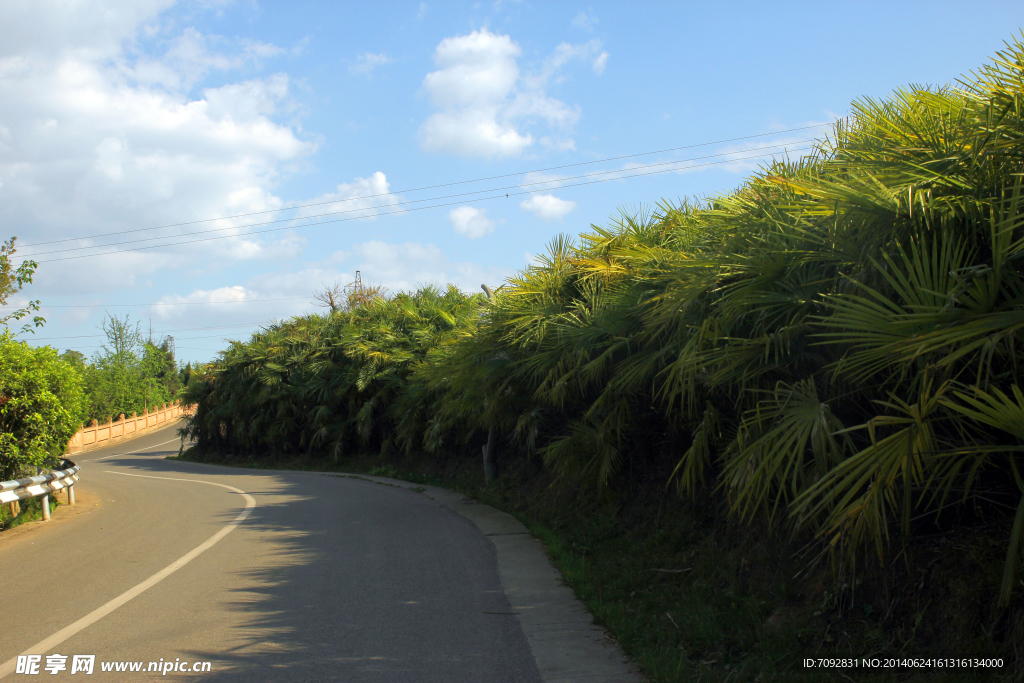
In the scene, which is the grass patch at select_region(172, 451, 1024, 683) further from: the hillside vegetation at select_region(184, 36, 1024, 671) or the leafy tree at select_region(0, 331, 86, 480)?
the leafy tree at select_region(0, 331, 86, 480)

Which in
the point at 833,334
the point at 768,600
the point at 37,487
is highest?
the point at 833,334

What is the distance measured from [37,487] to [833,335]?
44.5 feet

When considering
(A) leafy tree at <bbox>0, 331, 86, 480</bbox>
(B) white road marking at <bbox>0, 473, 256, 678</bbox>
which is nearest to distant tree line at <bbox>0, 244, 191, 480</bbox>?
(A) leafy tree at <bbox>0, 331, 86, 480</bbox>

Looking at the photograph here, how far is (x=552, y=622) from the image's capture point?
18.4ft

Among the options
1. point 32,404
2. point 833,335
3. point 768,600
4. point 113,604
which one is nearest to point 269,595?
point 113,604

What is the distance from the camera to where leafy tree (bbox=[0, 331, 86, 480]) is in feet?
37.7

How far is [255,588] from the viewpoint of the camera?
6871 mm

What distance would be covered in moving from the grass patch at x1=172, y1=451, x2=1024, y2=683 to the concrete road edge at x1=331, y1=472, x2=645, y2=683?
15 centimetres

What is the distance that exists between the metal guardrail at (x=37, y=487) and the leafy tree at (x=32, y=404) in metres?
0.37

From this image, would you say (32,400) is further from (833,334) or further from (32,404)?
(833,334)

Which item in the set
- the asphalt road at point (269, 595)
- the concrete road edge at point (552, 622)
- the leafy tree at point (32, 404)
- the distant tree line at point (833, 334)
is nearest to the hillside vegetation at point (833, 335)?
the distant tree line at point (833, 334)

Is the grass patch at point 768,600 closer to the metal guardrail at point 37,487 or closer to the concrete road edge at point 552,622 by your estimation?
the concrete road edge at point 552,622

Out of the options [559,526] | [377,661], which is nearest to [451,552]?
[559,526]

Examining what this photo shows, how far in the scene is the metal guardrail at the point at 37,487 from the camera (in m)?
11.0
